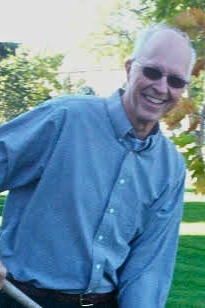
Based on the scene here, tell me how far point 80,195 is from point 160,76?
1.62 feet

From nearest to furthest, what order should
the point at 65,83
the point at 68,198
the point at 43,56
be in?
the point at 68,198 < the point at 43,56 < the point at 65,83

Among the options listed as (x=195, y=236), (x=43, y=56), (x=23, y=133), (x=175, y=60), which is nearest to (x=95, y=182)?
(x=23, y=133)

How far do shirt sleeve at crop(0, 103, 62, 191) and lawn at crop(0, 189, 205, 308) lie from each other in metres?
3.07

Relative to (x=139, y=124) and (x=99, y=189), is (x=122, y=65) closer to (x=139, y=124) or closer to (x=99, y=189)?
(x=139, y=124)

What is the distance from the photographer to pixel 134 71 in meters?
3.02

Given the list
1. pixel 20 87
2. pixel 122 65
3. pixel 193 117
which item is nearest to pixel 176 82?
pixel 193 117

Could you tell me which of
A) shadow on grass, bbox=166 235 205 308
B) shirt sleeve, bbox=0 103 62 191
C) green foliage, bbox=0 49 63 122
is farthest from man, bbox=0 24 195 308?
green foliage, bbox=0 49 63 122

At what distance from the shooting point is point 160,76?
9.74ft

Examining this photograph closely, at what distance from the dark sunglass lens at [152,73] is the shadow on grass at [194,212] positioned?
13631 mm

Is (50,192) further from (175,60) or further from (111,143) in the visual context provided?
(175,60)

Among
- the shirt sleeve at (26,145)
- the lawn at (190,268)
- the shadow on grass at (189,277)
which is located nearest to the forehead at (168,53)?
the shirt sleeve at (26,145)

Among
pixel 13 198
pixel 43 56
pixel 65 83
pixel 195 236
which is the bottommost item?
pixel 65 83

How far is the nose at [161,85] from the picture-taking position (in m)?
2.95

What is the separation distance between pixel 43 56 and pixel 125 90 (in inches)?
1222
